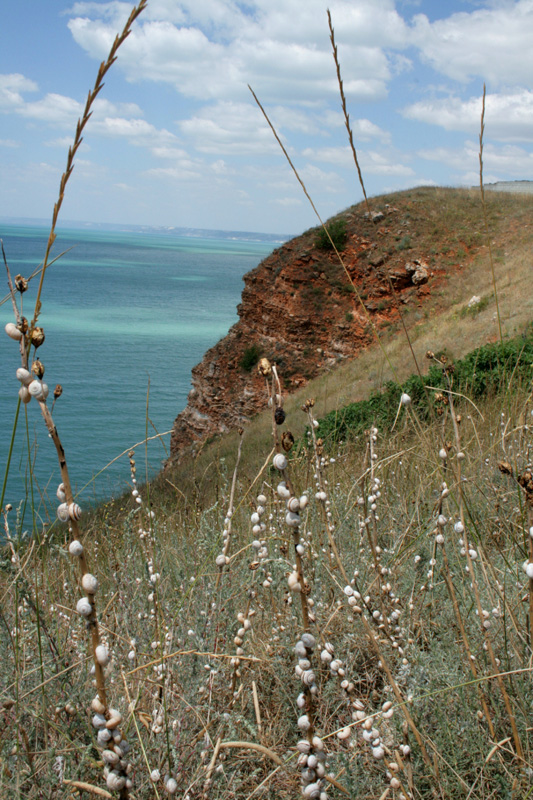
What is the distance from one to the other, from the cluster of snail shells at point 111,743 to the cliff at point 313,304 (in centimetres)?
2294

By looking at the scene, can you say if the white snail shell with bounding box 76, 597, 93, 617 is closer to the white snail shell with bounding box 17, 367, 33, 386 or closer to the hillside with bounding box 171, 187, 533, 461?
the white snail shell with bounding box 17, 367, 33, 386

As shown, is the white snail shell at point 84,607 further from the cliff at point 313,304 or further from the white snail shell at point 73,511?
the cliff at point 313,304

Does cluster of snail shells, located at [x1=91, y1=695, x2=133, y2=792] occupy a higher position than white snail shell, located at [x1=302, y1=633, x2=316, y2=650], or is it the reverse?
white snail shell, located at [x1=302, y1=633, x2=316, y2=650]

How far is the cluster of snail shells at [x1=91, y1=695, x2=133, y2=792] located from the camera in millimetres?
837

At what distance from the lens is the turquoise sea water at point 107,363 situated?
17234 millimetres

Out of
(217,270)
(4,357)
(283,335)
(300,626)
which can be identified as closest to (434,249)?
(283,335)

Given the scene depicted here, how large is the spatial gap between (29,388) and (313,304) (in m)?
25.1

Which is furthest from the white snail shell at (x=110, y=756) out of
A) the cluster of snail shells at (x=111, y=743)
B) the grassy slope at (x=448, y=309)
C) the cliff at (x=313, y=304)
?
the cliff at (x=313, y=304)

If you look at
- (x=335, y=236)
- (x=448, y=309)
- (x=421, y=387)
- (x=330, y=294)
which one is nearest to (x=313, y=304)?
(x=330, y=294)

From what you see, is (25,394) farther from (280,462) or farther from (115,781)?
(115,781)

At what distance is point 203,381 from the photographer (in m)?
26.4

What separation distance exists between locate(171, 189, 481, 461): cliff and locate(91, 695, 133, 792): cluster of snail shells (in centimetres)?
2294

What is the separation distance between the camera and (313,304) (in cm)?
2541

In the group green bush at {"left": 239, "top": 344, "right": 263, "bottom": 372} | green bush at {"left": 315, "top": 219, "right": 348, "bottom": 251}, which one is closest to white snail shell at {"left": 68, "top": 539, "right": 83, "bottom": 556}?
green bush at {"left": 239, "top": 344, "right": 263, "bottom": 372}
